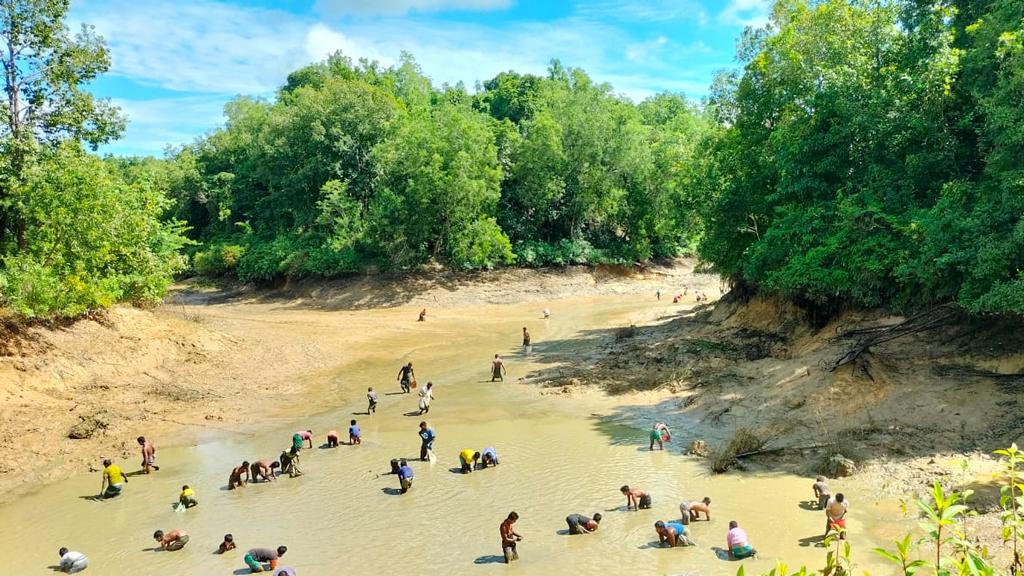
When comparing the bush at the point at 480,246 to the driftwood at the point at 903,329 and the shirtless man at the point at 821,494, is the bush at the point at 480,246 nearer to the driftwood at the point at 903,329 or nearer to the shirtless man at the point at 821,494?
the driftwood at the point at 903,329

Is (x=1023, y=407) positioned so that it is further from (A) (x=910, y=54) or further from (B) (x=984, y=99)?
(A) (x=910, y=54)

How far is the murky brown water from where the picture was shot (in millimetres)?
13367

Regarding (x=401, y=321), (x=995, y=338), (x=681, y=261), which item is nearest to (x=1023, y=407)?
(x=995, y=338)

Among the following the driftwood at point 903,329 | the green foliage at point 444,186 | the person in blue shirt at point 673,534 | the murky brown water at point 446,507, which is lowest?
the murky brown water at point 446,507

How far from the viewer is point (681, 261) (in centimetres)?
7075

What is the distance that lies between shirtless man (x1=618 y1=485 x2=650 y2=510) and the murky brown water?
30 cm

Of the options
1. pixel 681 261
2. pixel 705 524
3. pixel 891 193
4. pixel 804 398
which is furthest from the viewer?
Result: pixel 681 261

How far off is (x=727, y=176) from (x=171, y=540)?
2921cm

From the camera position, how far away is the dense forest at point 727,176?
19781mm

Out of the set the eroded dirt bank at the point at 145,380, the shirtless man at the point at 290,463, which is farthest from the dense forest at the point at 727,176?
the shirtless man at the point at 290,463

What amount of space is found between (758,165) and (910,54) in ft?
29.1

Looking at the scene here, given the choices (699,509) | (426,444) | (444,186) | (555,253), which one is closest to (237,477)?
(426,444)

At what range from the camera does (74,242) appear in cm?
2691

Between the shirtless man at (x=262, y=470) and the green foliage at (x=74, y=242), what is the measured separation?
12.2 metres
